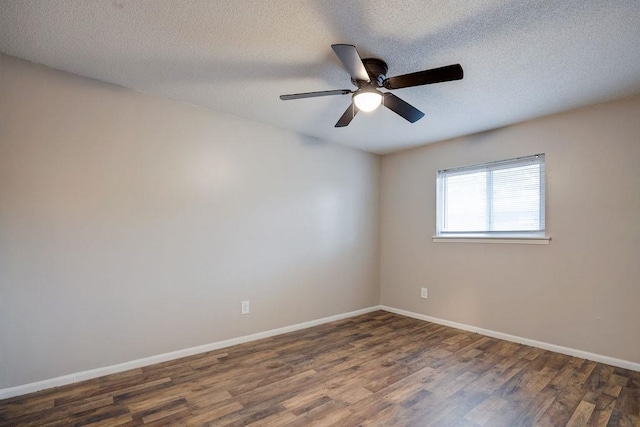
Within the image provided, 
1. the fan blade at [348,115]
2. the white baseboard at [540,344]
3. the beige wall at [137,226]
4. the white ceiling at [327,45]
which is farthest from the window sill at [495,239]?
the fan blade at [348,115]

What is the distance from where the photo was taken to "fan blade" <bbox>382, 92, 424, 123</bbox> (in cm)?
211

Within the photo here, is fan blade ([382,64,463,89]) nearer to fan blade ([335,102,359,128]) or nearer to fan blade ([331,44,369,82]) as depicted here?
fan blade ([331,44,369,82])

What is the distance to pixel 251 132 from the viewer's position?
3.15m

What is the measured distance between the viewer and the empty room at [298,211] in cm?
179

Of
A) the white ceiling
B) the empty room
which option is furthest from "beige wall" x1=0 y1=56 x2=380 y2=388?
the white ceiling

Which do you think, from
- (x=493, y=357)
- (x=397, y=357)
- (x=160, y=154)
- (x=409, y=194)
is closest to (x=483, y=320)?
(x=493, y=357)

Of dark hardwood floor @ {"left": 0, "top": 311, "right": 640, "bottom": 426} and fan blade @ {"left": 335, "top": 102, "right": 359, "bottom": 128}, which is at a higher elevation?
fan blade @ {"left": 335, "top": 102, "right": 359, "bottom": 128}

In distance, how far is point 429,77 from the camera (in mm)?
1793

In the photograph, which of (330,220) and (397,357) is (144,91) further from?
(397,357)

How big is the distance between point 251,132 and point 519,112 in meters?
2.54

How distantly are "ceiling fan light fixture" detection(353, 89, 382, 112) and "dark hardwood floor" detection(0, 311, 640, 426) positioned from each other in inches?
75.4

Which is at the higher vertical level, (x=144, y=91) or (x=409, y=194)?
(x=144, y=91)

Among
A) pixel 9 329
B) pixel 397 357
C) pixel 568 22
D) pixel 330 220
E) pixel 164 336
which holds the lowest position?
pixel 397 357

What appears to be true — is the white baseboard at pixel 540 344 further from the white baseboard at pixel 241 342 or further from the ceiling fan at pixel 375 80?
the ceiling fan at pixel 375 80
